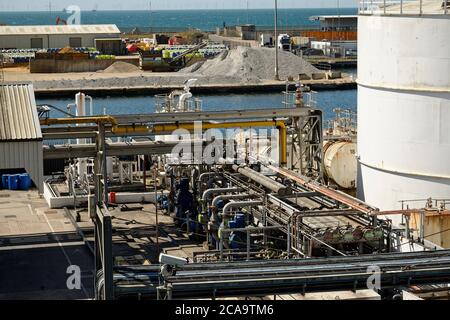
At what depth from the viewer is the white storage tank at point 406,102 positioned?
22219mm

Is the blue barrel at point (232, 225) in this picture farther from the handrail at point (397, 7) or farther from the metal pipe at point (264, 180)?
the handrail at point (397, 7)

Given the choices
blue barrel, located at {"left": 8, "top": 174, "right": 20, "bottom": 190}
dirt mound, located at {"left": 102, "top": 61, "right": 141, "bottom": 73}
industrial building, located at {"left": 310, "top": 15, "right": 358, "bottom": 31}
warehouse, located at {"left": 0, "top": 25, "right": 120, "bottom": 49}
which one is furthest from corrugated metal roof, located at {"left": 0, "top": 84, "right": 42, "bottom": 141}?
industrial building, located at {"left": 310, "top": 15, "right": 358, "bottom": 31}

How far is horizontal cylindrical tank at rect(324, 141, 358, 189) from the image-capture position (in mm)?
27500

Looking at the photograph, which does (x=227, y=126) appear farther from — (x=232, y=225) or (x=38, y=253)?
(x=38, y=253)

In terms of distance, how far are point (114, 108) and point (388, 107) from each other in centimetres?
4874

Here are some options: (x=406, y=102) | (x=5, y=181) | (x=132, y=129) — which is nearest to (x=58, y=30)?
(x=5, y=181)

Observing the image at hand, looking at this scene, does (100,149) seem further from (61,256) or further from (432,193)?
(432,193)

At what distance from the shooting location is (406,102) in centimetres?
2277

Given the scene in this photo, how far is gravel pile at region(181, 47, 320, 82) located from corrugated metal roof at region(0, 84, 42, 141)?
6001cm

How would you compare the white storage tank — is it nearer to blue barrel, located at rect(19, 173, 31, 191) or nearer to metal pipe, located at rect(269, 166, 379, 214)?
metal pipe, located at rect(269, 166, 379, 214)

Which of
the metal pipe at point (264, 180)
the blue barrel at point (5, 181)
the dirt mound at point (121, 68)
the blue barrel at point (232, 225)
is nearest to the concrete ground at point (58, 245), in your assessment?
the blue barrel at point (232, 225)

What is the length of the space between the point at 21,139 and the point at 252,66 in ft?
216

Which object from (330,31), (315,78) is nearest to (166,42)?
(330,31)

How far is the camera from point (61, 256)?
22.2 metres
